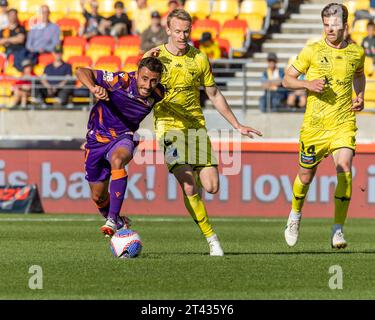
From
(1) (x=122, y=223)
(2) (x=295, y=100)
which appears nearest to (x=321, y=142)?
(1) (x=122, y=223)

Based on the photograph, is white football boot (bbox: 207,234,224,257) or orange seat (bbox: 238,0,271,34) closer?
white football boot (bbox: 207,234,224,257)

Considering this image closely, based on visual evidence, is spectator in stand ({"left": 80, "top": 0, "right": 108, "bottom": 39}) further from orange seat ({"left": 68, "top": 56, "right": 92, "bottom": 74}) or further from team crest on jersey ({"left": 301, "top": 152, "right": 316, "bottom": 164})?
team crest on jersey ({"left": 301, "top": 152, "right": 316, "bottom": 164})

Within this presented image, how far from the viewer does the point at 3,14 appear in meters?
26.2

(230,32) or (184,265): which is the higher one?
(230,32)

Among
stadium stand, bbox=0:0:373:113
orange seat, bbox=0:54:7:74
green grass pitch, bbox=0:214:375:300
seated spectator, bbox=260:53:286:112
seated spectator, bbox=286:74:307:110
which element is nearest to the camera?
green grass pitch, bbox=0:214:375:300

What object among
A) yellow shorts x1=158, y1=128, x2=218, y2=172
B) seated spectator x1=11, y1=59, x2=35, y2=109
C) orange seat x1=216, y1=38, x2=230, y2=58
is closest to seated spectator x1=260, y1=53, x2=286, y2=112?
orange seat x1=216, y1=38, x2=230, y2=58

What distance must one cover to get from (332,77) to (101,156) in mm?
2616

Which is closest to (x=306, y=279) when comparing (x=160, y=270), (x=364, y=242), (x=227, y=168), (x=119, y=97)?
(x=160, y=270)

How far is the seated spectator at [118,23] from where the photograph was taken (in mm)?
25062

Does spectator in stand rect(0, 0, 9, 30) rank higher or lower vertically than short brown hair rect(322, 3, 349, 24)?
lower

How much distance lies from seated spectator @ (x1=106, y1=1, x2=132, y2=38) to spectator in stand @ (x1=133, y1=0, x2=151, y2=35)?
8.1 inches

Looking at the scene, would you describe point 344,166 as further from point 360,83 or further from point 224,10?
point 224,10

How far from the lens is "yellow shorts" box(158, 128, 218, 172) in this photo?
12.1 m

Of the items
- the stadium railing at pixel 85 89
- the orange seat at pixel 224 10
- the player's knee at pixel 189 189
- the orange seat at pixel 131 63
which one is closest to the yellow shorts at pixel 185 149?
the player's knee at pixel 189 189
